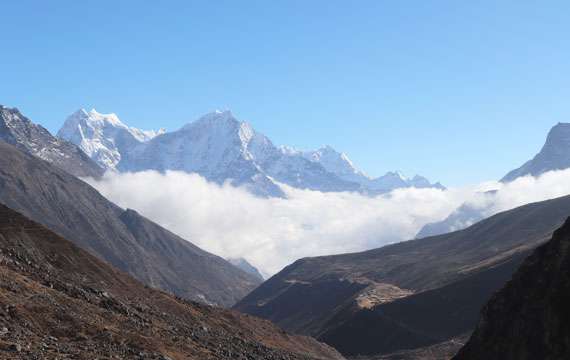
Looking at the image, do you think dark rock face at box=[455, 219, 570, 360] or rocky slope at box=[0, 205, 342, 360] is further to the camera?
rocky slope at box=[0, 205, 342, 360]

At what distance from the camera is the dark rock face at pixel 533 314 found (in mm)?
40719

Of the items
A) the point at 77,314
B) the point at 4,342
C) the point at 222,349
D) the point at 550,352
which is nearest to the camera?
the point at 550,352

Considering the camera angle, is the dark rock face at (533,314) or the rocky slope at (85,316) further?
the rocky slope at (85,316)

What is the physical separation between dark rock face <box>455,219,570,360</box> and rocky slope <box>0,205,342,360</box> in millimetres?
32532

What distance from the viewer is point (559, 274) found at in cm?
4472

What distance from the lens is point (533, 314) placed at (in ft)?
148

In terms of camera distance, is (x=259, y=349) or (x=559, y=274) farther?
(x=259, y=349)

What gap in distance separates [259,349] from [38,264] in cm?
3594

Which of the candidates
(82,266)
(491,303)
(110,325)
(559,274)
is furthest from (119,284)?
(559,274)

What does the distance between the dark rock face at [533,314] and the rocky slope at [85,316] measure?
107ft

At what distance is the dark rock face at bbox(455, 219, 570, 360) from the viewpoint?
40.7 m

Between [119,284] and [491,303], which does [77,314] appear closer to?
[491,303]

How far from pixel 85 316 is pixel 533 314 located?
4865cm

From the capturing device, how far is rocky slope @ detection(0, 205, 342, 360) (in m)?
61.0
